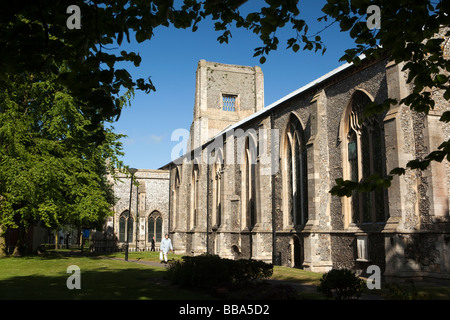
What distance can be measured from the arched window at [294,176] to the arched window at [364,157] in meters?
3.31

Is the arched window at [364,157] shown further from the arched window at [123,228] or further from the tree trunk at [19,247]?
the arched window at [123,228]

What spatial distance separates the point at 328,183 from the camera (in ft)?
59.0

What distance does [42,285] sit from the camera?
11.5m

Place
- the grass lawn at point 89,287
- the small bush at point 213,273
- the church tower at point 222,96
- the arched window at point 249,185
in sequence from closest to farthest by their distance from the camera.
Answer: the grass lawn at point 89,287
the small bush at point 213,273
the arched window at point 249,185
the church tower at point 222,96

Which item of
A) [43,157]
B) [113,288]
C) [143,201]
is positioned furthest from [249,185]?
[143,201]

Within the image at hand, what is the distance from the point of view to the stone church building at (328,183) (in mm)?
13031

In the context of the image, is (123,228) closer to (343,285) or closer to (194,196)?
(194,196)

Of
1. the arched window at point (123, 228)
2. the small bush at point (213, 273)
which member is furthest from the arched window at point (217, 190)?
the small bush at point (213, 273)

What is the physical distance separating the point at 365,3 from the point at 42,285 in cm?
1097

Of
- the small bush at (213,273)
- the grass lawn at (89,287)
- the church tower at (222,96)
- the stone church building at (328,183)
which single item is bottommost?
the grass lawn at (89,287)

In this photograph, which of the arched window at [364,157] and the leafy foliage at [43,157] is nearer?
the arched window at [364,157]

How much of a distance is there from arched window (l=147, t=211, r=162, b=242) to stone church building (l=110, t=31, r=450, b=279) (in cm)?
753

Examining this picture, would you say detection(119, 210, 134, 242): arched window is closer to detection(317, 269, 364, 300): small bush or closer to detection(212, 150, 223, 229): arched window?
detection(212, 150, 223, 229): arched window
